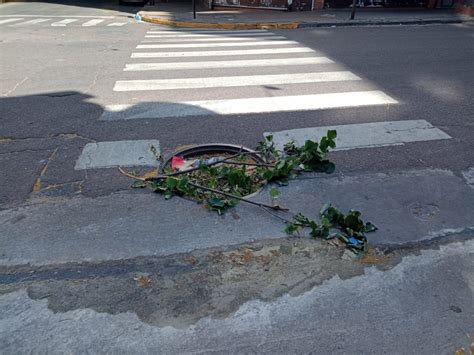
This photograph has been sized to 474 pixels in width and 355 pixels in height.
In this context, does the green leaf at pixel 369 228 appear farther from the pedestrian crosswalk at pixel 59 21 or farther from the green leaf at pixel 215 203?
the pedestrian crosswalk at pixel 59 21

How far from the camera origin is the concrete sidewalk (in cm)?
1442

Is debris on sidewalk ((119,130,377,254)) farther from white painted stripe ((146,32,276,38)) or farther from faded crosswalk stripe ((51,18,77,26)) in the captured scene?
faded crosswalk stripe ((51,18,77,26))

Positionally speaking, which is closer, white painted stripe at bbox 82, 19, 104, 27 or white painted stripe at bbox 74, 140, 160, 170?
white painted stripe at bbox 74, 140, 160, 170

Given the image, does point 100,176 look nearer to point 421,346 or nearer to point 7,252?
point 7,252

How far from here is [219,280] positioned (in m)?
2.91

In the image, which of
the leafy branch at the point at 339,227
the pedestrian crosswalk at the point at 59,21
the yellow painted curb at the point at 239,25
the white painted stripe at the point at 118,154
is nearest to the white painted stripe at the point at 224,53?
the yellow painted curb at the point at 239,25

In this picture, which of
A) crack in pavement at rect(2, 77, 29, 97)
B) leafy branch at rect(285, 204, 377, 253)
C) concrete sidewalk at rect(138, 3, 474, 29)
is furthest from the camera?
concrete sidewalk at rect(138, 3, 474, 29)

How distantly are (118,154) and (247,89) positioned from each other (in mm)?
3079

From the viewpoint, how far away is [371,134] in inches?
206

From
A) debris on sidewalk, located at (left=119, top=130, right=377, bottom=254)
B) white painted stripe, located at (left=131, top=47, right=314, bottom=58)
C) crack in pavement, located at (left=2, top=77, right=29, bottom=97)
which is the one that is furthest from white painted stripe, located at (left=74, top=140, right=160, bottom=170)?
white painted stripe, located at (left=131, top=47, right=314, bottom=58)

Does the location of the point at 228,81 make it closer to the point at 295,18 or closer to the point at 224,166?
the point at 224,166

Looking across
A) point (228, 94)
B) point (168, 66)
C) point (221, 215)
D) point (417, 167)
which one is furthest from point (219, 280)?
point (168, 66)

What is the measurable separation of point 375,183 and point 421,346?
2016 millimetres

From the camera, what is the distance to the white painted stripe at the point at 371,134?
498cm
